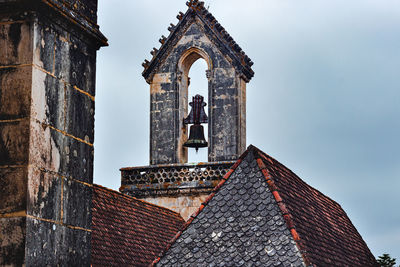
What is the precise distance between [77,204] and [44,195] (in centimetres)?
48

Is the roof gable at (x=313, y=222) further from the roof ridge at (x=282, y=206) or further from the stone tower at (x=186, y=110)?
the stone tower at (x=186, y=110)

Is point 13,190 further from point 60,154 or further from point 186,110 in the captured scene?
point 186,110

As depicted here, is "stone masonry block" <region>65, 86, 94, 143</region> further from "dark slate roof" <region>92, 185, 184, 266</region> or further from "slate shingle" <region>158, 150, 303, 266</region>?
"dark slate roof" <region>92, 185, 184, 266</region>

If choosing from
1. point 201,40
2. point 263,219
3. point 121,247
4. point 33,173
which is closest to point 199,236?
point 263,219

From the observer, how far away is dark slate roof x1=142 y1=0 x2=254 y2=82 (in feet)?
61.8

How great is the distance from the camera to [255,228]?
10852 mm

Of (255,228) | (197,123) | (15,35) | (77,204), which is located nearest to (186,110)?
(197,123)

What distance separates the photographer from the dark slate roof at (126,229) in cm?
1363

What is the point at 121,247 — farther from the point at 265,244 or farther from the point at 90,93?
the point at 90,93

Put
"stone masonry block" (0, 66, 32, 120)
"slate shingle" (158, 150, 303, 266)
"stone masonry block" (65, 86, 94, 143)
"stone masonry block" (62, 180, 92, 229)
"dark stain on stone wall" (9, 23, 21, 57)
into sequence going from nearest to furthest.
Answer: "stone masonry block" (0, 66, 32, 120) → "dark stain on stone wall" (9, 23, 21, 57) → "stone masonry block" (62, 180, 92, 229) → "stone masonry block" (65, 86, 94, 143) → "slate shingle" (158, 150, 303, 266)

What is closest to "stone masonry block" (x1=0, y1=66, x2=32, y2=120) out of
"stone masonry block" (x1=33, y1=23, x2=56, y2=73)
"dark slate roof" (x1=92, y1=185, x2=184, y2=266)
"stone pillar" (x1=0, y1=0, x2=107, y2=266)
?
"stone pillar" (x1=0, y1=0, x2=107, y2=266)

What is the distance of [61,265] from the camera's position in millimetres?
5457

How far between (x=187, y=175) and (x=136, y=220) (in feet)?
9.36

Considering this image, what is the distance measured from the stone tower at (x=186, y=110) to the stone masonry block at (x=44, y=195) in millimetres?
12909
